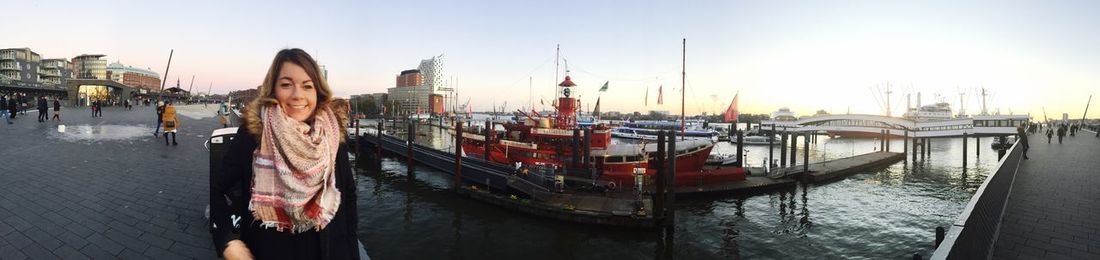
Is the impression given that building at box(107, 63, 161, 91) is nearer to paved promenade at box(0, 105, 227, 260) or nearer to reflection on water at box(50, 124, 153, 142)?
reflection on water at box(50, 124, 153, 142)

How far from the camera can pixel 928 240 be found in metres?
16.0

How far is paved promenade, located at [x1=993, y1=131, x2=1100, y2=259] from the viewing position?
7637 mm

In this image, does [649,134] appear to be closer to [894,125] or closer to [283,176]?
[894,125]

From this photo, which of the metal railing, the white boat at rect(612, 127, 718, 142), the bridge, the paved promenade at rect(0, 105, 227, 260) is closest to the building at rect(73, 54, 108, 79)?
the white boat at rect(612, 127, 718, 142)

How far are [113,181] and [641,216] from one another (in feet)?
45.7

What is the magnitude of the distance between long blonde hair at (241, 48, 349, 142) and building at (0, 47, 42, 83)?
Answer: 4130 inches

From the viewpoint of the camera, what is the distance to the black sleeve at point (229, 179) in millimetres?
2162

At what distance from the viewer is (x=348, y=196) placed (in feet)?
8.46

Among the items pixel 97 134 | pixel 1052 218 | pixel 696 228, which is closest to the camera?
pixel 1052 218

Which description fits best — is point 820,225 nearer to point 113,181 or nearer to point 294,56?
point 294,56

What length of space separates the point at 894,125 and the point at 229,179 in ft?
289

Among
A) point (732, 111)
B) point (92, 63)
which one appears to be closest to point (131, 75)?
point (92, 63)

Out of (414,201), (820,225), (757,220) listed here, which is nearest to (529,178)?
(414,201)

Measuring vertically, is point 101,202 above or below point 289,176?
below
